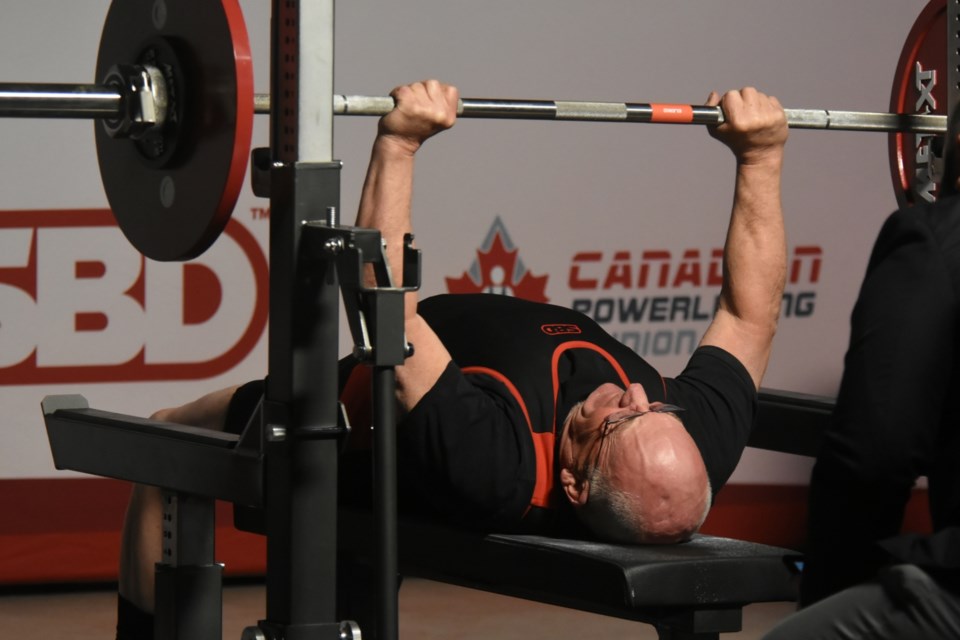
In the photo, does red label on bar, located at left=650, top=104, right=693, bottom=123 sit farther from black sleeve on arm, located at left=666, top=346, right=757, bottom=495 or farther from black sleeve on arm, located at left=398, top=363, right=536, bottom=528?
black sleeve on arm, located at left=398, top=363, right=536, bottom=528

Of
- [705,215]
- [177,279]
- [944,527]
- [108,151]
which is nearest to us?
[944,527]

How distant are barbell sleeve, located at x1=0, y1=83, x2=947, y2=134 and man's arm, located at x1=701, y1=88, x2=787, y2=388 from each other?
40 millimetres

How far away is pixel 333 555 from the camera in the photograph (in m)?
1.85

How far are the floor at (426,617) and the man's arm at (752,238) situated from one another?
130cm

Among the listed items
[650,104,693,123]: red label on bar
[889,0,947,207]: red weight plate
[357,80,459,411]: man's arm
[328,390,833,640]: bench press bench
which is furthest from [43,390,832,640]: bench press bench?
[889,0,947,207]: red weight plate

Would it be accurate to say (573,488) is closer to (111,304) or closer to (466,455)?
(466,455)

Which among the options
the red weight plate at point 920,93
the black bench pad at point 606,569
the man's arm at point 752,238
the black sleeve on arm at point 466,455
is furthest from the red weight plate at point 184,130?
the red weight plate at point 920,93

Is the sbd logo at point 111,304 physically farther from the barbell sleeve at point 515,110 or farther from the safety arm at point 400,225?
the safety arm at point 400,225

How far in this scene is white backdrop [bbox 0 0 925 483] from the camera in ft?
11.9

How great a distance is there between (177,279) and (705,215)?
55.8 inches

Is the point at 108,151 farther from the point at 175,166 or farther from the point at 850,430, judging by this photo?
the point at 850,430

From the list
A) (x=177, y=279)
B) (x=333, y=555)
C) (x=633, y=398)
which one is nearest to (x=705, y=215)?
(x=177, y=279)

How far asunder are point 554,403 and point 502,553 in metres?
0.26

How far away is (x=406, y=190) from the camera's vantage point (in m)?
2.06
